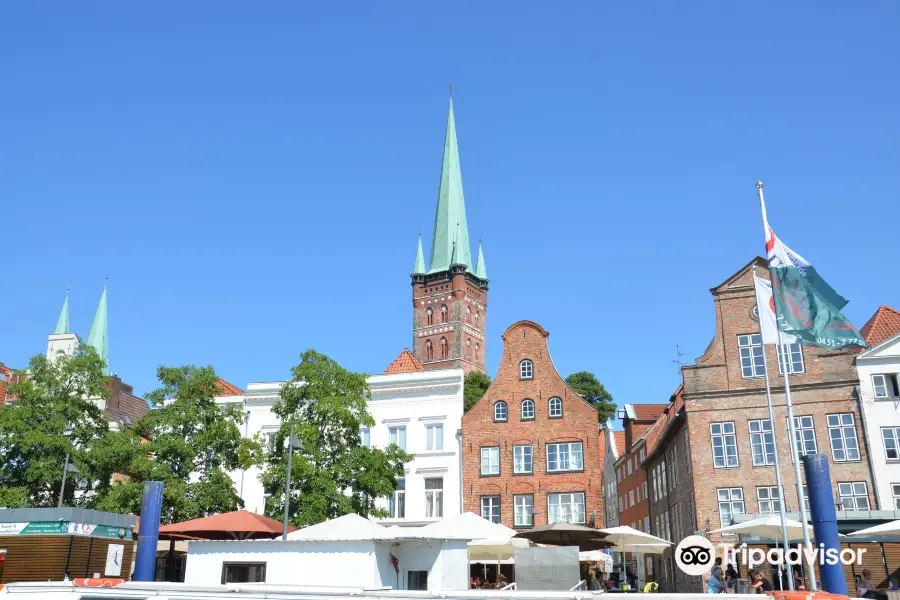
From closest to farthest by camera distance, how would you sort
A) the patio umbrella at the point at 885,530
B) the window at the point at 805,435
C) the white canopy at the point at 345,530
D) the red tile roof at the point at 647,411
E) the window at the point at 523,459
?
the white canopy at the point at 345,530 < the patio umbrella at the point at 885,530 < the window at the point at 805,435 < the window at the point at 523,459 < the red tile roof at the point at 647,411

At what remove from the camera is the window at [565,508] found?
134 feet

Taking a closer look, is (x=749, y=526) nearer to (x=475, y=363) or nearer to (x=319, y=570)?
(x=319, y=570)

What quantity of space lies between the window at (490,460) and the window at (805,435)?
15007 millimetres

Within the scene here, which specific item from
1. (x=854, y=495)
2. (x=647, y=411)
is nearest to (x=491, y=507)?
(x=854, y=495)

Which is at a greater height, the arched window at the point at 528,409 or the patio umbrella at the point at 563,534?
the arched window at the point at 528,409

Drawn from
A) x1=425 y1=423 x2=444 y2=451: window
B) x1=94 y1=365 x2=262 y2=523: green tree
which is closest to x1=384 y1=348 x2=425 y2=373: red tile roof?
x1=425 y1=423 x2=444 y2=451: window

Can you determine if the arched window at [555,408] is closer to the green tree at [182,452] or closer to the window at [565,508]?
the window at [565,508]

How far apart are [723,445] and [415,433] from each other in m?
16.8

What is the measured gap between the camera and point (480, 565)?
45.9 meters

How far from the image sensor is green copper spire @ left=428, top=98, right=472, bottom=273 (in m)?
136

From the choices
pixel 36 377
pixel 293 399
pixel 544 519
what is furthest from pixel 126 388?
pixel 544 519

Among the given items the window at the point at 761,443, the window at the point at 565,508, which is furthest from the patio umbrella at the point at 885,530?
the window at the point at 565,508

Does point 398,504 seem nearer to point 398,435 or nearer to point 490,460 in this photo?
point 398,435

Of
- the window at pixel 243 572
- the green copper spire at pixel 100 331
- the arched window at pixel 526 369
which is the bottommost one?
the window at pixel 243 572
